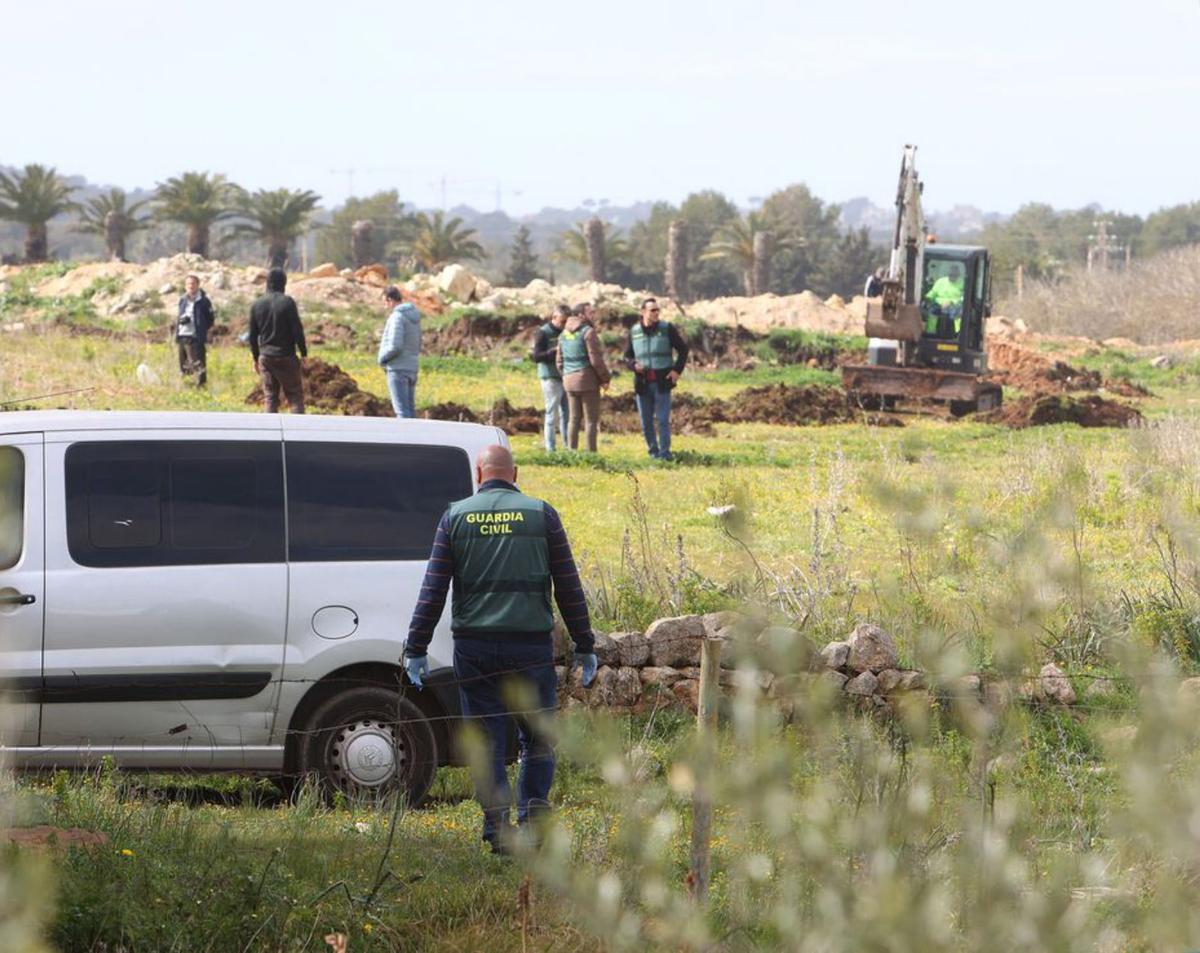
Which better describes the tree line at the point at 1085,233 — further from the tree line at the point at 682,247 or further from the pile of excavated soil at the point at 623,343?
the pile of excavated soil at the point at 623,343

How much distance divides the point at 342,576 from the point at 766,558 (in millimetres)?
6359

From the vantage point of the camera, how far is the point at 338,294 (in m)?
44.7

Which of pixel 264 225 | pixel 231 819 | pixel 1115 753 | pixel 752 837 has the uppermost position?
pixel 264 225

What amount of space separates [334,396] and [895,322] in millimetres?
10411

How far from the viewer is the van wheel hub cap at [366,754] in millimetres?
8727

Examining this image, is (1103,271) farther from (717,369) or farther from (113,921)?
(113,921)

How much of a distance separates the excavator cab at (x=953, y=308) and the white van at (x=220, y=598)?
946 inches

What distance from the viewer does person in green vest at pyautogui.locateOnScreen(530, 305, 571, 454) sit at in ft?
65.4

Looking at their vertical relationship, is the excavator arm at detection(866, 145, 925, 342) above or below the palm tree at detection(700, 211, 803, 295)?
below

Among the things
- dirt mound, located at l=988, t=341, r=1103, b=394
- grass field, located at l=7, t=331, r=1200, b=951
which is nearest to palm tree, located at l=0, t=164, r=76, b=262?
dirt mound, located at l=988, t=341, r=1103, b=394

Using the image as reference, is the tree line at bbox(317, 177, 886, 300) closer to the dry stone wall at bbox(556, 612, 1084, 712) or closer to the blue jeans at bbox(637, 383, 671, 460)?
the blue jeans at bbox(637, 383, 671, 460)

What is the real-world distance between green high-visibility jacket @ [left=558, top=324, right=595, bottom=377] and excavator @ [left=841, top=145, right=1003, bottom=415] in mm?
11013

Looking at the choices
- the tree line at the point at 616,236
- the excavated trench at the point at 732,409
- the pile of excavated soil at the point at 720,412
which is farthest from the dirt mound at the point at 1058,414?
the tree line at the point at 616,236

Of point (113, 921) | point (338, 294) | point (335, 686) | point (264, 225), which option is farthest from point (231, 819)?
point (264, 225)
